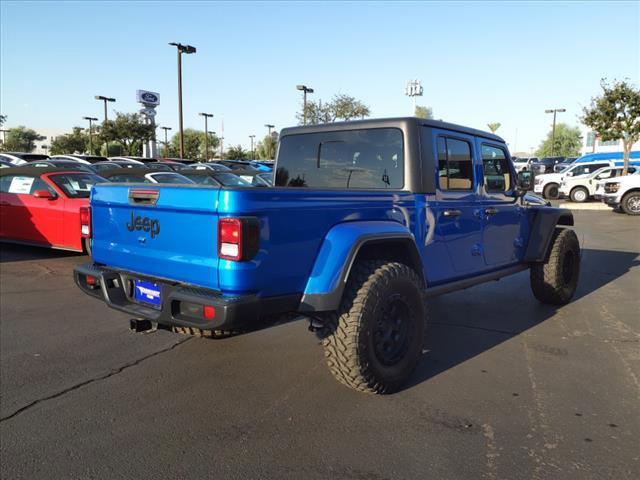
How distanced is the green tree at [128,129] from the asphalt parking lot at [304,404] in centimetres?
4250

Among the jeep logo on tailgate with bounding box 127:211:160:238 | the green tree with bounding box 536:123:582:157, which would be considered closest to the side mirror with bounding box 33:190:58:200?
the jeep logo on tailgate with bounding box 127:211:160:238

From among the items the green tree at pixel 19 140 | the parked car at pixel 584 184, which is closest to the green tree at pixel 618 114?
the parked car at pixel 584 184

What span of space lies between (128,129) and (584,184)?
36.4 m

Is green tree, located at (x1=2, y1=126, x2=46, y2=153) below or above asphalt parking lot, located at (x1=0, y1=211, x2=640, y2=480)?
above

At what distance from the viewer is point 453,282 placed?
4.44 meters

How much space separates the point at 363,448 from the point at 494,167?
3.24m

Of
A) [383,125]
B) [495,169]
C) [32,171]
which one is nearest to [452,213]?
[383,125]

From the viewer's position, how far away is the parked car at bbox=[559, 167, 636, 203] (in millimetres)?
21312

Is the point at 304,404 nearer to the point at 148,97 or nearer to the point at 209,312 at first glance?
the point at 209,312

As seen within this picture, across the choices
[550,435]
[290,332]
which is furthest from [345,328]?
[290,332]

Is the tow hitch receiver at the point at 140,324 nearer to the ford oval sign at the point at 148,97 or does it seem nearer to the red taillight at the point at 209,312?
the red taillight at the point at 209,312

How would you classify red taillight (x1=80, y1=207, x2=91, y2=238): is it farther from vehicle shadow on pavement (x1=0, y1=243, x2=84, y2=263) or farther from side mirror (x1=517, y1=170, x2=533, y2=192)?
vehicle shadow on pavement (x1=0, y1=243, x2=84, y2=263)

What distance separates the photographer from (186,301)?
3.02 m

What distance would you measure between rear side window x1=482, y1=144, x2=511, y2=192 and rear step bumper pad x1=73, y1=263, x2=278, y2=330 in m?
2.64
